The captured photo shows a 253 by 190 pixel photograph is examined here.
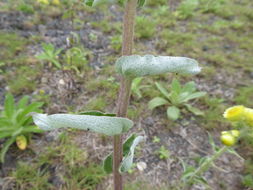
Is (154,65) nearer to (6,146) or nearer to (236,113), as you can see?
(236,113)

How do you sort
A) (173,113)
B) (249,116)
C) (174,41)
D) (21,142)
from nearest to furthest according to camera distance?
(249,116)
(21,142)
(173,113)
(174,41)

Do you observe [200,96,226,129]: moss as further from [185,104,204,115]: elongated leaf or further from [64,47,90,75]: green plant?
[64,47,90,75]: green plant

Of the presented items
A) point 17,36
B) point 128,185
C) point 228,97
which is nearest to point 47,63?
point 17,36

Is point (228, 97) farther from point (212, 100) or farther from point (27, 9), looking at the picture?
point (27, 9)

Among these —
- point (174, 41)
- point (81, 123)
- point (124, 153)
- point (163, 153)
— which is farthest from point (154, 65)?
point (174, 41)

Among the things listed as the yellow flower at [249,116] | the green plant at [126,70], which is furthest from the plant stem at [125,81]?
the yellow flower at [249,116]
